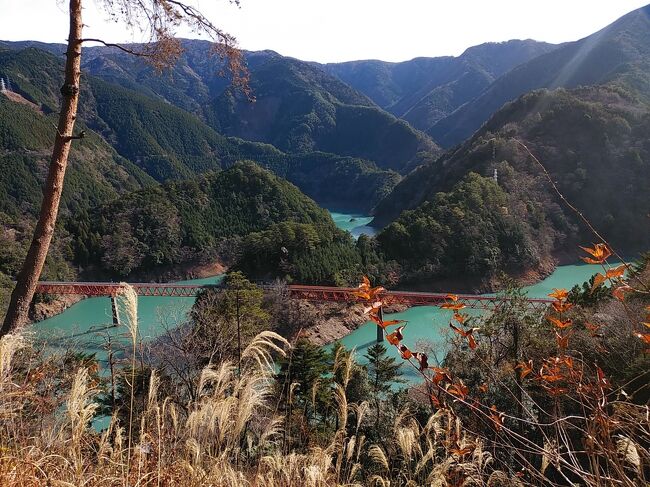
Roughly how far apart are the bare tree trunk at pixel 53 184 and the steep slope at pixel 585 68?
2322 inches

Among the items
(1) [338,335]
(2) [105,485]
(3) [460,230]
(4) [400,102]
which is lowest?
(1) [338,335]

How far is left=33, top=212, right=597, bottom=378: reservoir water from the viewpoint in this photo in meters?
20.7

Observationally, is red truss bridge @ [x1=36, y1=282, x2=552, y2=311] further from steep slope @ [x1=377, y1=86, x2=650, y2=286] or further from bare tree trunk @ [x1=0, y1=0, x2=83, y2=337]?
bare tree trunk @ [x1=0, y1=0, x2=83, y2=337]

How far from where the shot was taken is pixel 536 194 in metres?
37.8

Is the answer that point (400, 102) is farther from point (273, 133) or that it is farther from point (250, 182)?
point (250, 182)

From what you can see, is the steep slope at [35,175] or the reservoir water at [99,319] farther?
the steep slope at [35,175]

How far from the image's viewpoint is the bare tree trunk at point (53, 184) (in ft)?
9.70

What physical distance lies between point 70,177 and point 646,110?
197 feet

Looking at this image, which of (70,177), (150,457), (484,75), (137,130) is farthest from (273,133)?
(150,457)

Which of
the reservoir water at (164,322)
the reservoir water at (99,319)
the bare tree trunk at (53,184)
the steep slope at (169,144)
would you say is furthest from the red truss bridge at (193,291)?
the steep slope at (169,144)

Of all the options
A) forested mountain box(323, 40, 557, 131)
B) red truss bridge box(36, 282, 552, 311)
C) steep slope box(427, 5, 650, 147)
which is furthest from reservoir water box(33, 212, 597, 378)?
forested mountain box(323, 40, 557, 131)

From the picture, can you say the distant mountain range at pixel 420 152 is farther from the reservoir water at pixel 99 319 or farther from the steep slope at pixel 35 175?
the reservoir water at pixel 99 319

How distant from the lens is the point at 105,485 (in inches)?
71.9

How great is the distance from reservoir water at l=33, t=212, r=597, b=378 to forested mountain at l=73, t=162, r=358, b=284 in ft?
14.9
